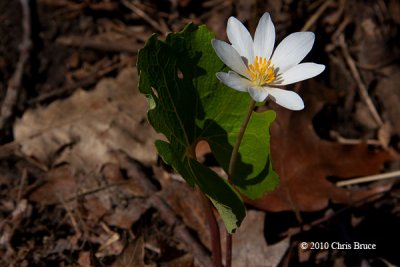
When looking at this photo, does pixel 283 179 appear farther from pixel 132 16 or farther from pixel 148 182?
pixel 132 16

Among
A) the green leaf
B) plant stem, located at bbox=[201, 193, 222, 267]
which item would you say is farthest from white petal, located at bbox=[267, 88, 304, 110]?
plant stem, located at bbox=[201, 193, 222, 267]

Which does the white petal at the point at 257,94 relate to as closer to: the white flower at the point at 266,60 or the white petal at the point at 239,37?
the white flower at the point at 266,60

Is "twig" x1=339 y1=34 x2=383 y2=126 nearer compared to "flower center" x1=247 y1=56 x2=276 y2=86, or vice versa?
"flower center" x1=247 y1=56 x2=276 y2=86

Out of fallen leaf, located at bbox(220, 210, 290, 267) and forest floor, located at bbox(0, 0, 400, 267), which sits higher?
forest floor, located at bbox(0, 0, 400, 267)

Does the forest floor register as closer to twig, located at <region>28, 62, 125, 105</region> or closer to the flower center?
twig, located at <region>28, 62, 125, 105</region>

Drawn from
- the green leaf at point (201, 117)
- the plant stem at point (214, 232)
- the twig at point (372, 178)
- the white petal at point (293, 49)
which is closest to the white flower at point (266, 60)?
the white petal at point (293, 49)

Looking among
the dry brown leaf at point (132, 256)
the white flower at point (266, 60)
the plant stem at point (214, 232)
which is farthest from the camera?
the dry brown leaf at point (132, 256)

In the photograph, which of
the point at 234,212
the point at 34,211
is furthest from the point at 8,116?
the point at 234,212
